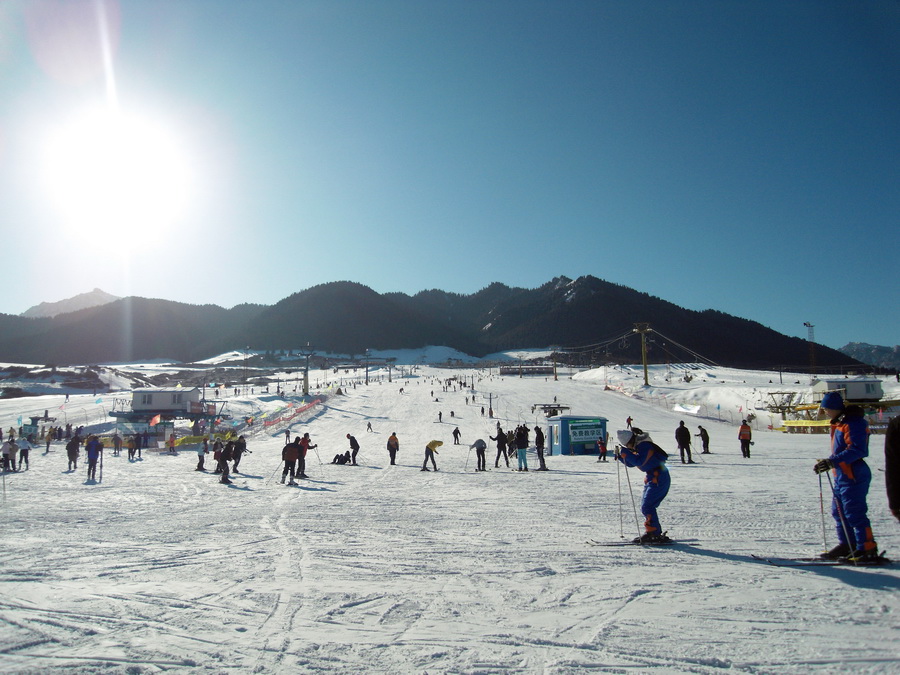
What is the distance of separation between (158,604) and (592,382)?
2320 inches

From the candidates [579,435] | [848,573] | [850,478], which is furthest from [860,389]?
[848,573]

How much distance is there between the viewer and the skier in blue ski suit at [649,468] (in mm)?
5551

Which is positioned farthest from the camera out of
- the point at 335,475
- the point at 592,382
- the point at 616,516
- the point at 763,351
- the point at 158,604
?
the point at 763,351

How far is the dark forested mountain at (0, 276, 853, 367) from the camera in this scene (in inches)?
6079

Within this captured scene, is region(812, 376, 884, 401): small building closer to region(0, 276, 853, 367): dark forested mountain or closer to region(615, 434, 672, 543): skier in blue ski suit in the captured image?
region(615, 434, 672, 543): skier in blue ski suit

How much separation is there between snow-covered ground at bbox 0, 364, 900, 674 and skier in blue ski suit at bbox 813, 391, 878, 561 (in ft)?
0.98

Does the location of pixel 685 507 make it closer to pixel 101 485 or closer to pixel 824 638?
pixel 824 638

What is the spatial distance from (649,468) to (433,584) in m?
2.69

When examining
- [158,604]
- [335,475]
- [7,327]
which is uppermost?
[7,327]

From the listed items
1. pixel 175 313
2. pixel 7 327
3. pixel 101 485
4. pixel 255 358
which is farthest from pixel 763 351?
pixel 7 327

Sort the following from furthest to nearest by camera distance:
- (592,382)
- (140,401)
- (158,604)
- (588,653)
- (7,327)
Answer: (7,327)
(592,382)
(140,401)
(158,604)
(588,653)

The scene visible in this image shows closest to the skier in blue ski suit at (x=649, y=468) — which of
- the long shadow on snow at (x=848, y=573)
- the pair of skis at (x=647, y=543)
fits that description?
the pair of skis at (x=647, y=543)

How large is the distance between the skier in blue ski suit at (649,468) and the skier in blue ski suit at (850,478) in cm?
143

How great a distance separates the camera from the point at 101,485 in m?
12.2
